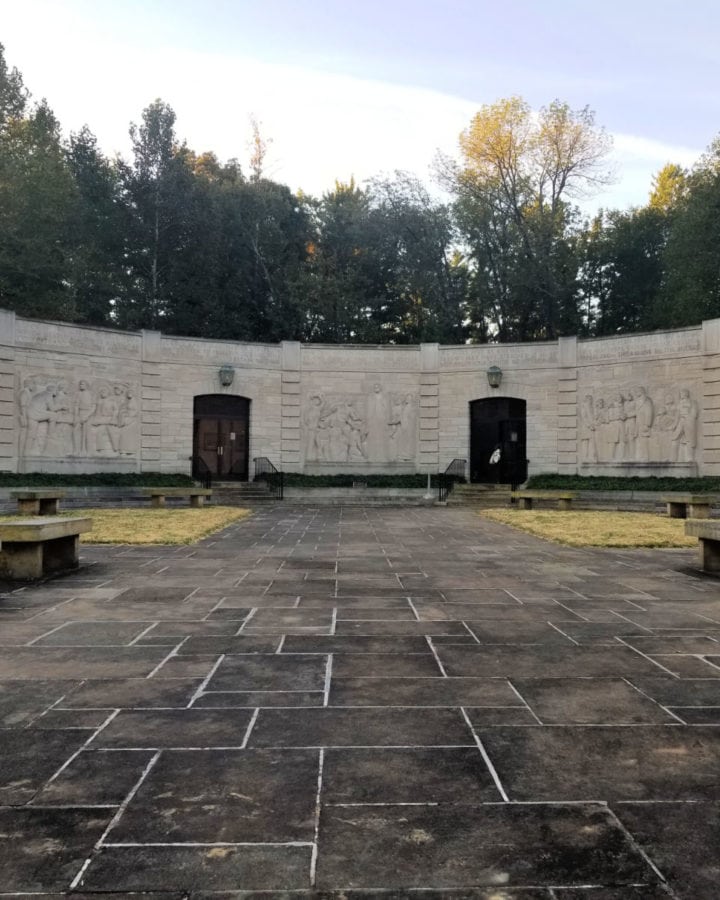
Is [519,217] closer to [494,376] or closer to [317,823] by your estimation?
[494,376]

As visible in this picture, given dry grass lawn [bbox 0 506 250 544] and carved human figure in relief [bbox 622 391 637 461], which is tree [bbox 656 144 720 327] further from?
dry grass lawn [bbox 0 506 250 544]

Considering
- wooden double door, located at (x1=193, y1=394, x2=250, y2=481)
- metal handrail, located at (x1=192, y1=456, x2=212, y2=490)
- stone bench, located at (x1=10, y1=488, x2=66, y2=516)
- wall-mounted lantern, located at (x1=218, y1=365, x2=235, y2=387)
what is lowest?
stone bench, located at (x1=10, y1=488, x2=66, y2=516)

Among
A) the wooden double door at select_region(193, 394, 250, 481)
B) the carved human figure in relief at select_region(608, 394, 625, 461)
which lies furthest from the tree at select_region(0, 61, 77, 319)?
the carved human figure in relief at select_region(608, 394, 625, 461)

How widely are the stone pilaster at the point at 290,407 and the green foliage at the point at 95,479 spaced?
12.3 ft

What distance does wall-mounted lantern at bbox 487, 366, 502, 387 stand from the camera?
22.6m

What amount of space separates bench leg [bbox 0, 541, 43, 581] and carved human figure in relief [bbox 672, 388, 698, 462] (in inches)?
773

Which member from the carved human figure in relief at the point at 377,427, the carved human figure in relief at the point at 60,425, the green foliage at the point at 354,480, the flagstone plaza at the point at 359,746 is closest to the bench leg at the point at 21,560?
the flagstone plaza at the point at 359,746

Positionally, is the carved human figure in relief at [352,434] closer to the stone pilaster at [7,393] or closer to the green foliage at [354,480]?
the green foliage at [354,480]

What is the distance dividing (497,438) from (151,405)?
1270 centimetres

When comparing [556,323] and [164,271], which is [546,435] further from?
[164,271]

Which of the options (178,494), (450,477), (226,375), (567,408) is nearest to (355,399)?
(450,477)

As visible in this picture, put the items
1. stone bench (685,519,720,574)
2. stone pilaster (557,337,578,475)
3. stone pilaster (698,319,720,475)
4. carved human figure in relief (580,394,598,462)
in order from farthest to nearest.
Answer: stone pilaster (557,337,578,475)
carved human figure in relief (580,394,598,462)
stone pilaster (698,319,720,475)
stone bench (685,519,720,574)

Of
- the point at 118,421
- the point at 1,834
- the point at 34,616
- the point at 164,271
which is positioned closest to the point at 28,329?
the point at 118,421

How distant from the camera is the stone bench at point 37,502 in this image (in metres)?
11.2
